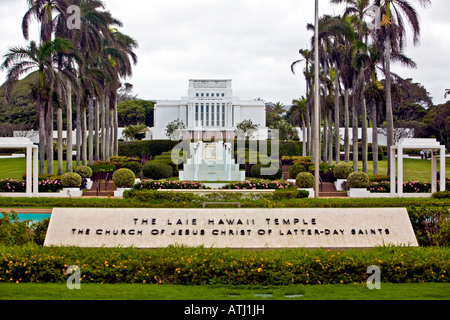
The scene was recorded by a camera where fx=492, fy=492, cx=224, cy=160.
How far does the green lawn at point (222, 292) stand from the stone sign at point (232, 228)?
2445 millimetres

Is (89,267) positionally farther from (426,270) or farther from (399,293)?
(426,270)

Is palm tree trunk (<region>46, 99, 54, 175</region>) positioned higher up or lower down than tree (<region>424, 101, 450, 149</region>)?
lower down

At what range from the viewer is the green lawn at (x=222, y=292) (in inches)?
259

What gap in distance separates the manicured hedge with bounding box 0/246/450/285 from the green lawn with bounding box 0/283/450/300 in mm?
298

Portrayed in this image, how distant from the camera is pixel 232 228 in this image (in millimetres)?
10141

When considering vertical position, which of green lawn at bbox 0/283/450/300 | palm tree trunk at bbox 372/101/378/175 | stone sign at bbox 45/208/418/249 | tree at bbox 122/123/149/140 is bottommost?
green lawn at bbox 0/283/450/300

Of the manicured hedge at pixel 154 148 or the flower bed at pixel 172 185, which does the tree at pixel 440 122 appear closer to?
the manicured hedge at pixel 154 148

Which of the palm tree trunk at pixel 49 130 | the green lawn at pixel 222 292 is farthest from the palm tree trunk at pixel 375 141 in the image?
the green lawn at pixel 222 292

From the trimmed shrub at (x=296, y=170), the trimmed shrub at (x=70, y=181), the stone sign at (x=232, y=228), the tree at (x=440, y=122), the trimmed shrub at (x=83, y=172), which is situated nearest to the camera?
the stone sign at (x=232, y=228)

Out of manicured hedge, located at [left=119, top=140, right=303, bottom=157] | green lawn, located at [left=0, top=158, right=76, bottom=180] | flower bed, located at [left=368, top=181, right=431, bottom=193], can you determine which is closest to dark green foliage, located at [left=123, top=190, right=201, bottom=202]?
flower bed, located at [left=368, top=181, right=431, bottom=193]

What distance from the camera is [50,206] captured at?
52.7ft

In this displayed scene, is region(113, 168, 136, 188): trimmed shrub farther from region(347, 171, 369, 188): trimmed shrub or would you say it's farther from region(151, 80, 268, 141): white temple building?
region(151, 80, 268, 141): white temple building

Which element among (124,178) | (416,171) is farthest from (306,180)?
(416,171)

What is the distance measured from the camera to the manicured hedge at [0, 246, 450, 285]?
767 cm
